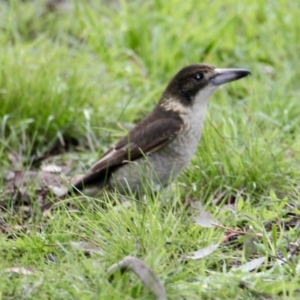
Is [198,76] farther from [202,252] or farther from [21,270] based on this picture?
[21,270]

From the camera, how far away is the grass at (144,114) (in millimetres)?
4676

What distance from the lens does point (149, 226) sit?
505 centimetres

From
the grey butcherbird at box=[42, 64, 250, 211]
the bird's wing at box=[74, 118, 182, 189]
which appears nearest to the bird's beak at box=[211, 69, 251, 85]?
the grey butcherbird at box=[42, 64, 250, 211]

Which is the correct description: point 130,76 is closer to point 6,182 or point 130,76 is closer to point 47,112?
point 47,112

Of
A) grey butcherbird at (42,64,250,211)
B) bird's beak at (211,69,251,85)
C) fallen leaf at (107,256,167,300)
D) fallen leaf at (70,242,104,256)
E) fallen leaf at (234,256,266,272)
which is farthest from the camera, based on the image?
bird's beak at (211,69,251,85)

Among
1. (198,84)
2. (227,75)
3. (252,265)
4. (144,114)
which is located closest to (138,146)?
(198,84)

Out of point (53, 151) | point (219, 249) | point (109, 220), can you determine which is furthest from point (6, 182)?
point (219, 249)

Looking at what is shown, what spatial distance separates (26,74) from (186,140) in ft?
6.58

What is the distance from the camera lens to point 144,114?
27.0 feet

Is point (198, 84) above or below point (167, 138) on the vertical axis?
above

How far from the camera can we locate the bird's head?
6891 mm

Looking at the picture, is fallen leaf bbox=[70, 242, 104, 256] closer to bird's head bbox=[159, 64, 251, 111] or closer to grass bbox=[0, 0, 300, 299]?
grass bbox=[0, 0, 300, 299]

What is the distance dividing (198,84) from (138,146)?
2.30ft

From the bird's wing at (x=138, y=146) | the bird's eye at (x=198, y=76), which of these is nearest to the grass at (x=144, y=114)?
the bird's wing at (x=138, y=146)
